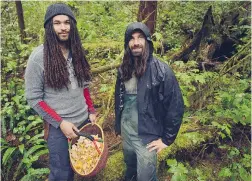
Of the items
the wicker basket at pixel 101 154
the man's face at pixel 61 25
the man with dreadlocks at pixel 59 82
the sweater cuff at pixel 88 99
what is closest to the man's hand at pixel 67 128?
the man with dreadlocks at pixel 59 82

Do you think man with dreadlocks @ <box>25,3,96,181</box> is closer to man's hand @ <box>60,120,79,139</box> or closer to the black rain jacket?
man's hand @ <box>60,120,79,139</box>

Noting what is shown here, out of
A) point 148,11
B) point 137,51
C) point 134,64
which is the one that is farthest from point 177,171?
point 148,11

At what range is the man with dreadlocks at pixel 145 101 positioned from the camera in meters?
3.19

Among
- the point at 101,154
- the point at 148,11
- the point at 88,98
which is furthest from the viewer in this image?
the point at 148,11

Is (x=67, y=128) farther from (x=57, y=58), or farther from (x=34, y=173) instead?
(x=34, y=173)

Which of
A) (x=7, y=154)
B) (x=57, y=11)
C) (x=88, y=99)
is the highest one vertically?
(x=57, y=11)

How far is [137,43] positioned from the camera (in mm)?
3168

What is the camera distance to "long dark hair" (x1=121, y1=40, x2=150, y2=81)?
10.5 feet

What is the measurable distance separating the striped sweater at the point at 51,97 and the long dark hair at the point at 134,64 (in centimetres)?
54

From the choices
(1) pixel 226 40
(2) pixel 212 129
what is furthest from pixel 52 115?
(1) pixel 226 40

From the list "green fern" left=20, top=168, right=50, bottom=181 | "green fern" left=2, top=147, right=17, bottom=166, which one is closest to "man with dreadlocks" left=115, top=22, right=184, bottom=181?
"green fern" left=20, top=168, right=50, bottom=181

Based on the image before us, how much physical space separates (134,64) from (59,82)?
0.90 meters

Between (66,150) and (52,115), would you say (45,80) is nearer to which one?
(52,115)

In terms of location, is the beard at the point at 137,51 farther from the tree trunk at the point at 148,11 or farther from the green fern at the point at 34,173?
the tree trunk at the point at 148,11
